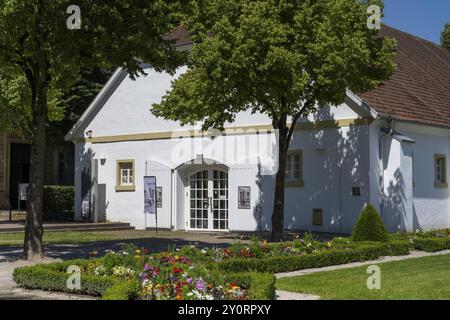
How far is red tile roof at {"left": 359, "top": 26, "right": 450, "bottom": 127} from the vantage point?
918 inches

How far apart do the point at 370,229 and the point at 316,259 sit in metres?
3.74

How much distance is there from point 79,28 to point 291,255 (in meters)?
6.44

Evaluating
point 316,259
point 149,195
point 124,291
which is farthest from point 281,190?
point 124,291

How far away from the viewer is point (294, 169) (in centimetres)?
2425

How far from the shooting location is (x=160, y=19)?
48.8 ft

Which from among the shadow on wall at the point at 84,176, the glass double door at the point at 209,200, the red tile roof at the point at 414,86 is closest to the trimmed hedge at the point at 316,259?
the red tile roof at the point at 414,86

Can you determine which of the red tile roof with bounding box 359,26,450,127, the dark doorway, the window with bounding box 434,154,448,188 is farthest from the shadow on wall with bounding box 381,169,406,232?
the dark doorway

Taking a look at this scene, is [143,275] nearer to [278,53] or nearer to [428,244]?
[278,53]

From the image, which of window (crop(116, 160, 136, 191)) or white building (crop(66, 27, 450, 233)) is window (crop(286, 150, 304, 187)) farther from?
window (crop(116, 160, 136, 191))

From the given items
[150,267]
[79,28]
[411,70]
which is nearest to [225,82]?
[79,28]

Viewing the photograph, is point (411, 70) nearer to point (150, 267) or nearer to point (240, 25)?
point (240, 25)

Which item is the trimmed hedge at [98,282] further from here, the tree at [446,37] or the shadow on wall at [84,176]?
the tree at [446,37]

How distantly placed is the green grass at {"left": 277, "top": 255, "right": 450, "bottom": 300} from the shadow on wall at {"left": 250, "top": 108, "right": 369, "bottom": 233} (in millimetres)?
8386

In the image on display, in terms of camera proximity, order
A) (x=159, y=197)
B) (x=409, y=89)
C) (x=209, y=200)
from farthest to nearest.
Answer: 1. (x=159, y=197)
2. (x=209, y=200)
3. (x=409, y=89)
